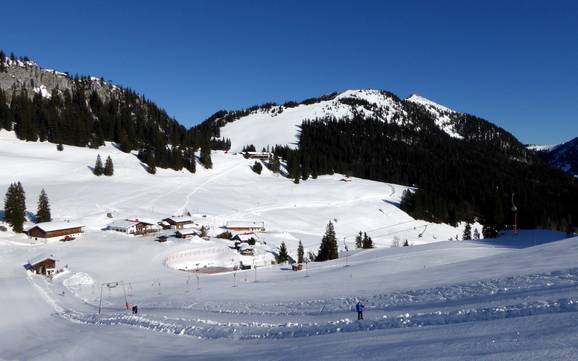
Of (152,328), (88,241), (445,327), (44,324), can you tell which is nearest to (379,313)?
(445,327)

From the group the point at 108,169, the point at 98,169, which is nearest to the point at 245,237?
the point at 108,169

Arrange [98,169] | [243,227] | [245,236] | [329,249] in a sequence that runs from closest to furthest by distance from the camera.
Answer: [329,249] → [245,236] → [243,227] → [98,169]

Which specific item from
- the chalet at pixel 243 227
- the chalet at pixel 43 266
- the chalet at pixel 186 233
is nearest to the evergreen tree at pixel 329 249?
the chalet at pixel 243 227

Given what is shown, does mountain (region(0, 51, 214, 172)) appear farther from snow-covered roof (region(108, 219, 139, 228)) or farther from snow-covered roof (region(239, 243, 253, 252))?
snow-covered roof (region(239, 243, 253, 252))

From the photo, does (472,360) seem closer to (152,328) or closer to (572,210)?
(152,328)

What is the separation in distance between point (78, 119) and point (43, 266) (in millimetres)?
102103

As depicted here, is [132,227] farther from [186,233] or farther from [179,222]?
[186,233]

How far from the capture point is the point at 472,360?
1055cm

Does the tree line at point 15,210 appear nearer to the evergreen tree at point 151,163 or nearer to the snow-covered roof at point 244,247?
the snow-covered roof at point 244,247

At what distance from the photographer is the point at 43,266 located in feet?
170

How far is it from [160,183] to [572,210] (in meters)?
135

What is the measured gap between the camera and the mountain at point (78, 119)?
132m

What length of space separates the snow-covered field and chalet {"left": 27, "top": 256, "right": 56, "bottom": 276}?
1389 millimetres

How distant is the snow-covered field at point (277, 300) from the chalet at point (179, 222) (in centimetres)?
536
